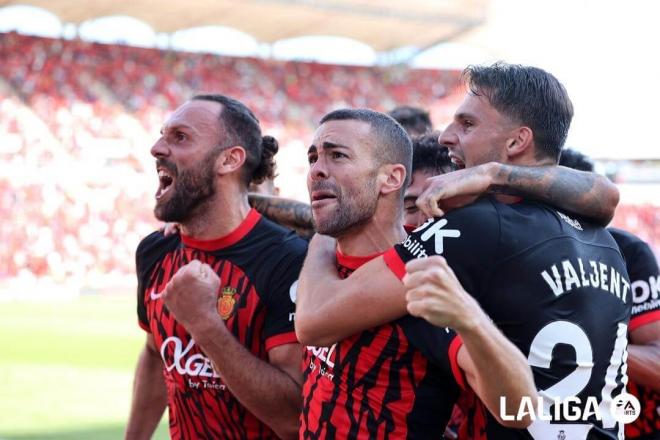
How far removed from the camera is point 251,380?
3.53 m

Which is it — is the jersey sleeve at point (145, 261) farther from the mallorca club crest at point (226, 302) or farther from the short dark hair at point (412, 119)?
the short dark hair at point (412, 119)

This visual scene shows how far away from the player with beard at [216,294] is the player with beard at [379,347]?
1.17 ft

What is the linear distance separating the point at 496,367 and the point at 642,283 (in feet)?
5.61

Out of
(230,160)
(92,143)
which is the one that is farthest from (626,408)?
(92,143)

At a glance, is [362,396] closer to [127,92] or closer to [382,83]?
[127,92]

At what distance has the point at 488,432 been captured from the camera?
2.95 m

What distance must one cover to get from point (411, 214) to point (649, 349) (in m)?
1.20

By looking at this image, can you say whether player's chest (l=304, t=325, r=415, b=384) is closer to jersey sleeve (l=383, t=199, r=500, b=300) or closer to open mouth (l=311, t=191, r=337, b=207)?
jersey sleeve (l=383, t=199, r=500, b=300)

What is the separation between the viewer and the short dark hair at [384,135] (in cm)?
338

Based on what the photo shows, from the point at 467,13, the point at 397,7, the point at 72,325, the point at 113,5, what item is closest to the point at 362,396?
the point at 72,325

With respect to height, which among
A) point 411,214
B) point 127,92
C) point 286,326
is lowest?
point 286,326

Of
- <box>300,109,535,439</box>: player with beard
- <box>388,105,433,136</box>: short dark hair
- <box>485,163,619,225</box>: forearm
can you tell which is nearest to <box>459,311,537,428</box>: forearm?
<box>300,109,535,439</box>: player with beard

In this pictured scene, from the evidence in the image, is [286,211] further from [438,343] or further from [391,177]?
[438,343]

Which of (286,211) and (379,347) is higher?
(286,211)
